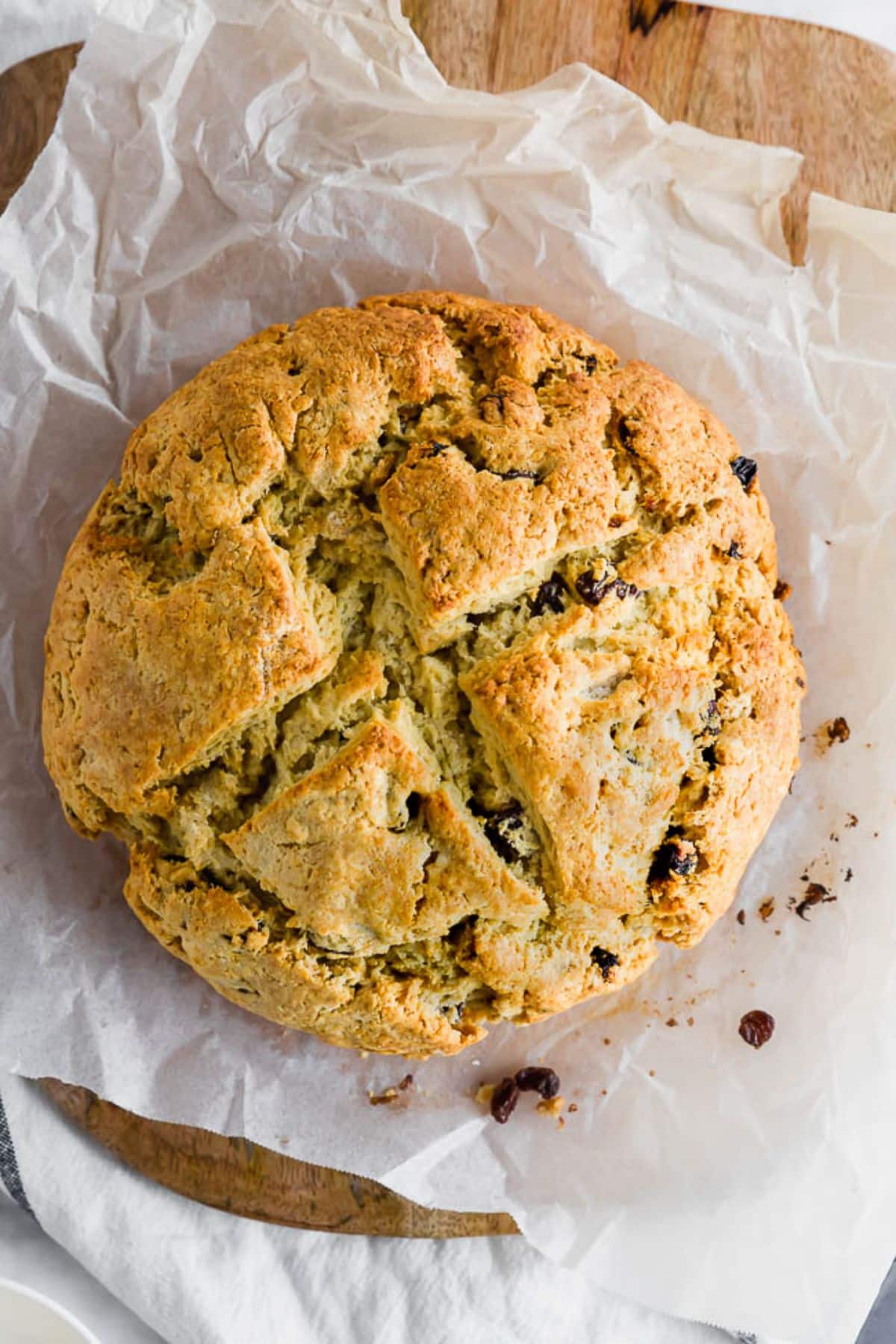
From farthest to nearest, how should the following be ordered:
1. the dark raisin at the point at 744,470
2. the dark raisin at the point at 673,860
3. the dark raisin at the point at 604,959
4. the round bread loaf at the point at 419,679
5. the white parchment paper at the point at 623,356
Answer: the white parchment paper at the point at 623,356
the dark raisin at the point at 744,470
the dark raisin at the point at 604,959
the dark raisin at the point at 673,860
the round bread loaf at the point at 419,679

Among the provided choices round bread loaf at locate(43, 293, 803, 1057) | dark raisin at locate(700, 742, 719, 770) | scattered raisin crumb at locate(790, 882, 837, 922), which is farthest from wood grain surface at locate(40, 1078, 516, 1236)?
dark raisin at locate(700, 742, 719, 770)

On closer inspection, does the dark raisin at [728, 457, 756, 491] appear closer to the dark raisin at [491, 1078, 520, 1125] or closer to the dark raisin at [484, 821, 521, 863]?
the dark raisin at [484, 821, 521, 863]

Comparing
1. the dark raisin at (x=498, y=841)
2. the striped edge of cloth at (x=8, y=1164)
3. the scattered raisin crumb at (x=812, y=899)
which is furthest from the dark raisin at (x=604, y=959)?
the striped edge of cloth at (x=8, y=1164)

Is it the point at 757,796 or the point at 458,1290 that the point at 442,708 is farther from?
the point at 458,1290

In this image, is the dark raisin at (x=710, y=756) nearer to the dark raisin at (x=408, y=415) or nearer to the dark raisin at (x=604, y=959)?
the dark raisin at (x=604, y=959)

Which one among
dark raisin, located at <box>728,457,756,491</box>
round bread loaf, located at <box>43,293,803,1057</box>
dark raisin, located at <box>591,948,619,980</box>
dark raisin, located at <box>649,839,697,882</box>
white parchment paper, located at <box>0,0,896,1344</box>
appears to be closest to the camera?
round bread loaf, located at <box>43,293,803,1057</box>

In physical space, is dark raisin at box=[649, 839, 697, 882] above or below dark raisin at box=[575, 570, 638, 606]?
below

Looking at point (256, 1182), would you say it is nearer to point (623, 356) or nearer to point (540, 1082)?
point (540, 1082)
